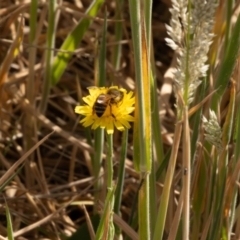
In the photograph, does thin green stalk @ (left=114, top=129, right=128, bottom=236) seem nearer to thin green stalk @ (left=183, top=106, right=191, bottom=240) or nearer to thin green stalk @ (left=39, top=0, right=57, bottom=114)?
thin green stalk @ (left=183, top=106, right=191, bottom=240)

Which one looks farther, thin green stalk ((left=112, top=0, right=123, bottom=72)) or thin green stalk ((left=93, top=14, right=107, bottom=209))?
thin green stalk ((left=112, top=0, right=123, bottom=72))

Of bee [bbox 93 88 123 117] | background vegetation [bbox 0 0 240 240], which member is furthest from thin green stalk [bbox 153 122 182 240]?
bee [bbox 93 88 123 117]

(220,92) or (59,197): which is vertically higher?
(220,92)

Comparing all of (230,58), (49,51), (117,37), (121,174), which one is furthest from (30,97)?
(230,58)

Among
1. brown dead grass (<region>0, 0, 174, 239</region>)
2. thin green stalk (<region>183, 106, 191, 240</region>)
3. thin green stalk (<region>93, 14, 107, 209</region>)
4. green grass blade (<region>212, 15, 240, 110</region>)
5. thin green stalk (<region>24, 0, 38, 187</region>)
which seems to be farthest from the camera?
thin green stalk (<region>24, 0, 38, 187</region>)

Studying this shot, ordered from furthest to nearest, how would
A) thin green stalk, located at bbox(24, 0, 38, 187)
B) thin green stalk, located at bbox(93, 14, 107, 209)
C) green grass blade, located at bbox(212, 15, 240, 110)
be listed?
thin green stalk, located at bbox(24, 0, 38, 187) < thin green stalk, located at bbox(93, 14, 107, 209) < green grass blade, located at bbox(212, 15, 240, 110)

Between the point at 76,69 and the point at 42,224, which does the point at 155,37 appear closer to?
the point at 76,69

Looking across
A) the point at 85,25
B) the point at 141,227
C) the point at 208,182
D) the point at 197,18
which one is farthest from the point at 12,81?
the point at 197,18
